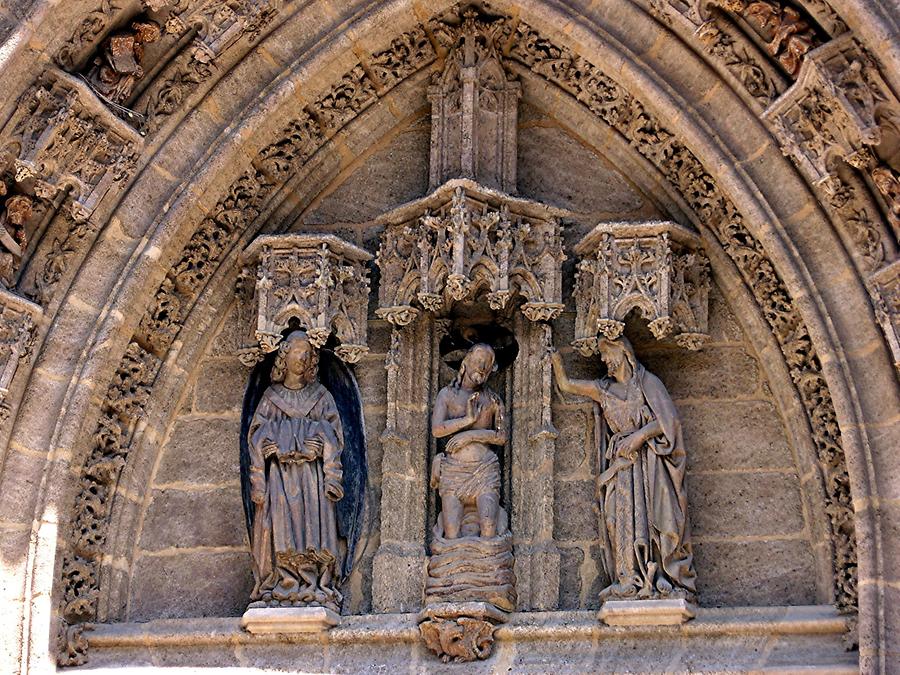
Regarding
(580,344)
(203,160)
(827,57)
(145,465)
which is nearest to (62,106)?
(203,160)

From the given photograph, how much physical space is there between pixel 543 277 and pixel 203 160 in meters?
1.98

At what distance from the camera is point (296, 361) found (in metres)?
11.7

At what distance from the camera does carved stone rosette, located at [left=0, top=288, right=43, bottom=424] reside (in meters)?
11.2

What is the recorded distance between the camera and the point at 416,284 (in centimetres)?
1179

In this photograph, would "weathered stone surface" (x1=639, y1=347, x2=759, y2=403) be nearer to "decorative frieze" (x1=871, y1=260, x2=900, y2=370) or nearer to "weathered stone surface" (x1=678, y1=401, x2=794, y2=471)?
"weathered stone surface" (x1=678, y1=401, x2=794, y2=471)

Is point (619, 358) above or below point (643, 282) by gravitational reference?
below

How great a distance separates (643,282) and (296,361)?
6.33 feet

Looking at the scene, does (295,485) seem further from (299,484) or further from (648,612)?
(648,612)

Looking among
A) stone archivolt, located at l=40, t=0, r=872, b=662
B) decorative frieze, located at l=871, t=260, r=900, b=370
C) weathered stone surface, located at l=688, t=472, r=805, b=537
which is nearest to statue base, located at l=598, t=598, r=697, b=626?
weathered stone surface, located at l=688, t=472, r=805, b=537

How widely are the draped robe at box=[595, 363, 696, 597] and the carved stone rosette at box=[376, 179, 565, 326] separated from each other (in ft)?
2.39

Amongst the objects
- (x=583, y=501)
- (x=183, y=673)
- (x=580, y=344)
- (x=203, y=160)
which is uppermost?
(x=203, y=160)

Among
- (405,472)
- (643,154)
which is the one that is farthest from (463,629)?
(643,154)

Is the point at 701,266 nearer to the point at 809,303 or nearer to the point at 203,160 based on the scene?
the point at 809,303

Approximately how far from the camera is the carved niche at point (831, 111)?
1053 centimetres
